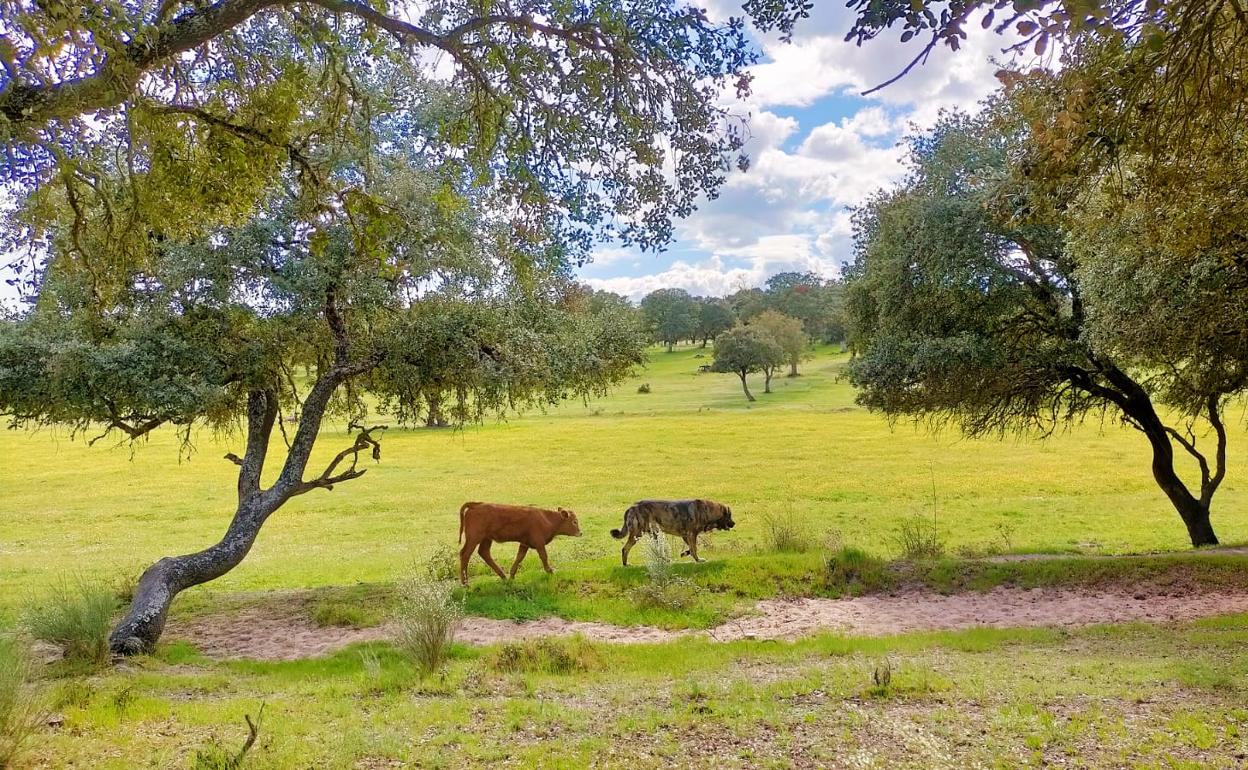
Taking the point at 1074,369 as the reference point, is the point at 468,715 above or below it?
below

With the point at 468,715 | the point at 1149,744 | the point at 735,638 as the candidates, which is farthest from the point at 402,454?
the point at 1149,744

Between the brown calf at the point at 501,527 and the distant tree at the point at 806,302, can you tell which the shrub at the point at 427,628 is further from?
the distant tree at the point at 806,302

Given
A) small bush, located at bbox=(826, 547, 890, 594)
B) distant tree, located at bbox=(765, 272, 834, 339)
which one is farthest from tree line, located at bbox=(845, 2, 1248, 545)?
distant tree, located at bbox=(765, 272, 834, 339)

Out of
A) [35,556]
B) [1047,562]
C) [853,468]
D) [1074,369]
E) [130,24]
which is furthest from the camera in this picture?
[853,468]

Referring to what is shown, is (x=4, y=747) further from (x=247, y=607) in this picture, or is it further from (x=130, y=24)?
(x=247, y=607)

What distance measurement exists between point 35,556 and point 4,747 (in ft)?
72.5

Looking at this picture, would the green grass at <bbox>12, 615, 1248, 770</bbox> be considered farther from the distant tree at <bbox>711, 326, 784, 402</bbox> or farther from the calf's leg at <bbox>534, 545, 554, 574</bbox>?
the distant tree at <bbox>711, 326, 784, 402</bbox>

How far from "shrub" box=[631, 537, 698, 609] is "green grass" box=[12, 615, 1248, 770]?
11.9 feet

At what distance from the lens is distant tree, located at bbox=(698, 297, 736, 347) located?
128 meters

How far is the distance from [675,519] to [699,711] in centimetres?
939

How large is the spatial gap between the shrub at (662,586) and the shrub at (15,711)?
30.4 feet

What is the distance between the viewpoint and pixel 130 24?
496cm

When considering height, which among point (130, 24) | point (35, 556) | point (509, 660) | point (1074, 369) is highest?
point (130, 24)

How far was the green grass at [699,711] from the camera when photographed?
5359 mm
